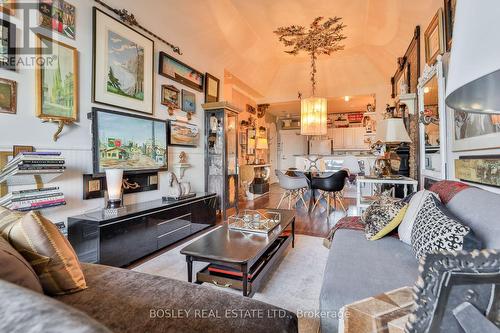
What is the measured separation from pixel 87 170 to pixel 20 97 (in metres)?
0.81

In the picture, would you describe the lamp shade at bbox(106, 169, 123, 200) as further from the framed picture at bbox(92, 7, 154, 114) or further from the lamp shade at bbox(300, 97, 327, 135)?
the lamp shade at bbox(300, 97, 327, 135)

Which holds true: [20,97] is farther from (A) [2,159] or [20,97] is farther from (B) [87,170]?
(B) [87,170]

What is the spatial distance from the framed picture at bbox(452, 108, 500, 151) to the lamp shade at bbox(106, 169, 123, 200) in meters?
2.76

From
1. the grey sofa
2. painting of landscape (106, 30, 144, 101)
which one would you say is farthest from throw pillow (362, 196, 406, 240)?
painting of landscape (106, 30, 144, 101)

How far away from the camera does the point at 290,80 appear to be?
693cm

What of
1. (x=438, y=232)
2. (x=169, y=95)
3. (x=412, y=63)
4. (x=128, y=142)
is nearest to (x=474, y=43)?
(x=438, y=232)

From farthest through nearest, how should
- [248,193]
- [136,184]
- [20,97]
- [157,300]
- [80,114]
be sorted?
[248,193] → [136,184] → [80,114] → [20,97] → [157,300]

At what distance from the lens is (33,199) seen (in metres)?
1.92

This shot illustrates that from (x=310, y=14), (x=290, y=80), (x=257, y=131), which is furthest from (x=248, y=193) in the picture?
(x=310, y=14)

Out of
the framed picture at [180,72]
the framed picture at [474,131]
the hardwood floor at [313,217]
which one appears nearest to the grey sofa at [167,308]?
the framed picture at [474,131]

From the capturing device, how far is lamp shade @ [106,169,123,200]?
246 centimetres

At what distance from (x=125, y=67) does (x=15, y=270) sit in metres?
2.68

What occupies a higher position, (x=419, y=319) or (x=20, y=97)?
(x=20, y=97)

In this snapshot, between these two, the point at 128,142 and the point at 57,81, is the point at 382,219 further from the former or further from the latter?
the point at 57,81
